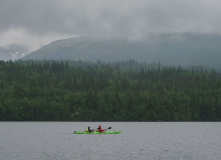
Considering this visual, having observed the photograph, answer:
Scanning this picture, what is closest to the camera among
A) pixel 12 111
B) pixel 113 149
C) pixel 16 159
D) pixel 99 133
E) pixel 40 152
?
pixel 16 159

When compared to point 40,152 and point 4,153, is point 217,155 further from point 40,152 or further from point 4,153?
point 4,153

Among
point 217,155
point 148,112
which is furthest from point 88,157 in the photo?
point 148,112

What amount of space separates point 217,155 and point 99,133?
4760 centimetres

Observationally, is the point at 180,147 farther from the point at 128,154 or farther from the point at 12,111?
the point at 12,111

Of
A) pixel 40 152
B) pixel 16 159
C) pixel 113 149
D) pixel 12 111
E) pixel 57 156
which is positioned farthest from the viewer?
pixel 12 111

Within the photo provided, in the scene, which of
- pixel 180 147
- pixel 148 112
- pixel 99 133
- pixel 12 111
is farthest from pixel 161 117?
pixel 180 147

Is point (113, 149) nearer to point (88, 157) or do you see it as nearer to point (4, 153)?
point (88, 157)

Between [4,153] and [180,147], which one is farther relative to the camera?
[180,147]

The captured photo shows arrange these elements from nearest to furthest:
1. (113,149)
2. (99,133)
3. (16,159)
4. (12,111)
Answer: (16,159) < (113,149) < (99,133) < (12,111)

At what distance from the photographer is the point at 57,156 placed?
61.7m

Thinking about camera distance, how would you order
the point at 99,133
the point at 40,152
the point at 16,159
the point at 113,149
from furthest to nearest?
the point at 99,133 → the point at 113,149 → the point at 40,152 → the point at 16,159

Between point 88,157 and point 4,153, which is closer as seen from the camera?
point 88,157

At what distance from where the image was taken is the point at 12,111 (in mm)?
197750

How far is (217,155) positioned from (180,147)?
508 inches
